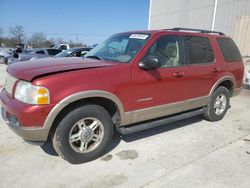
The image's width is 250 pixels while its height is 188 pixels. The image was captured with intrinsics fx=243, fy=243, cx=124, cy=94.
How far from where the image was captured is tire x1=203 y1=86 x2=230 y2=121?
523cm

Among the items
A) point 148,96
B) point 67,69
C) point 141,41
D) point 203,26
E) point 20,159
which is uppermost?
point 203,26

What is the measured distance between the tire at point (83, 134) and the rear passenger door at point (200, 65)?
190cm

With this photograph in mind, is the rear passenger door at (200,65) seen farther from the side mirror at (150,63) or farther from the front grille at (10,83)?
the front grille at (10,83)

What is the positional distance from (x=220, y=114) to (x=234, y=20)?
13110mm

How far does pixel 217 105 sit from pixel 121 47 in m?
2.71

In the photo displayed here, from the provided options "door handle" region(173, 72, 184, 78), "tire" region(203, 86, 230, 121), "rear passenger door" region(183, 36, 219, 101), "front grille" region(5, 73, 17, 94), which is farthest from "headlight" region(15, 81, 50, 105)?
"tire" region(203, 86, 230, 121)

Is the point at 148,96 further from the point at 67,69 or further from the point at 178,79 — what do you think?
the point at 67,69

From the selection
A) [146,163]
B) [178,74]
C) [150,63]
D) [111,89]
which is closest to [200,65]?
[178,74]

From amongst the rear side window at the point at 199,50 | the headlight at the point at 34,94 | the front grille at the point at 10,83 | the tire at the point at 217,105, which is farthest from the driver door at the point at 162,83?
the front grille at the point at 10,83

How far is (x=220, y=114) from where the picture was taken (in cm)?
552

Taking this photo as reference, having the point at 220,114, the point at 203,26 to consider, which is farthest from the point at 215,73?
the point at 203,26

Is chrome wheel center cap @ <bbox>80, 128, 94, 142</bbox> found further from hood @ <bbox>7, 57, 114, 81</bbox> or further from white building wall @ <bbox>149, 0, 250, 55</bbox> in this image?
white building wall @ <bbox>149, 0, 250, 55</bbox>

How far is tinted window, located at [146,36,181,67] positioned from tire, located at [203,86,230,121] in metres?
1.48

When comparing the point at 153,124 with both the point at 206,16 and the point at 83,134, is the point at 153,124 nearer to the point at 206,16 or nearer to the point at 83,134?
the point at 83,134
